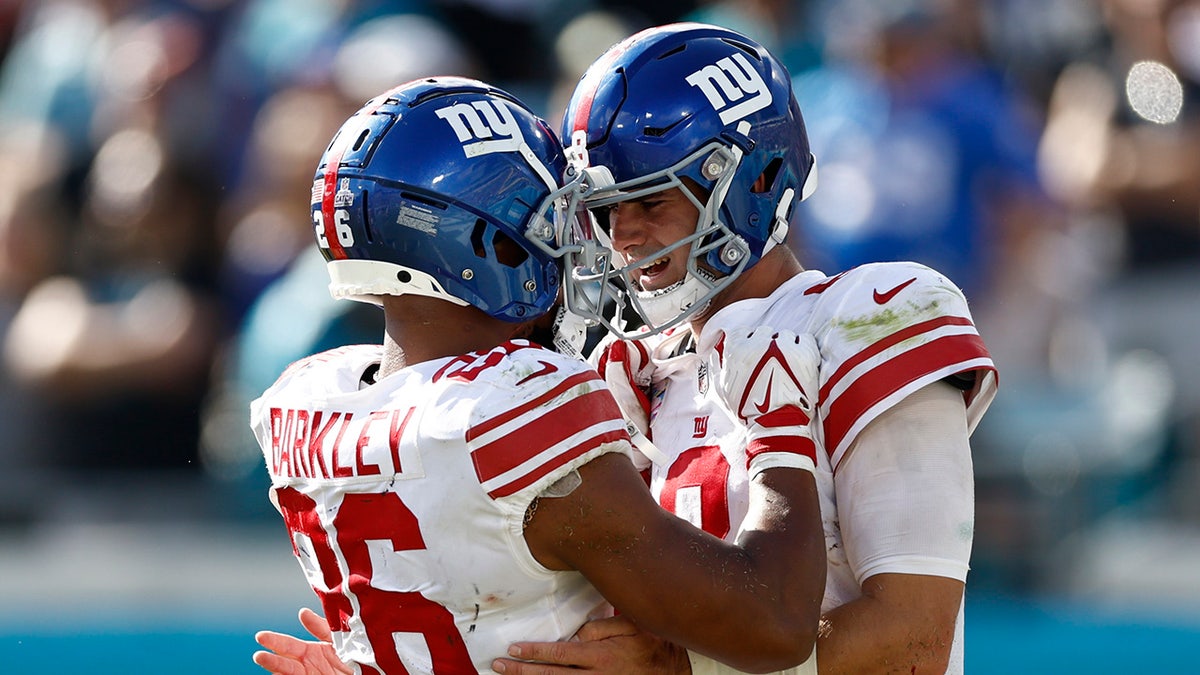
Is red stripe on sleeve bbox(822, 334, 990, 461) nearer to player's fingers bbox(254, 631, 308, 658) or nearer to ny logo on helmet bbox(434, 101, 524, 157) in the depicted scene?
ny logo on helmet bbox(434, 101, 524, 157)

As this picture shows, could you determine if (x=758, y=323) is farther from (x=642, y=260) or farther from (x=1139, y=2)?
(x=1139, y=2)

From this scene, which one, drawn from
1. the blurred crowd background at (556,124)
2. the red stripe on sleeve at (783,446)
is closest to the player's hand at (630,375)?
the red stripe on sleeve at (783,446)

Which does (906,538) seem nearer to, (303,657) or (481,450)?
(481,450)

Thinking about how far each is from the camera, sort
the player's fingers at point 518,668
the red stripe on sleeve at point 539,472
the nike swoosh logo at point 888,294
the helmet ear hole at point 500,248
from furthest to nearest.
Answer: the nike swoosh logo at point 888,294 < the helmet ear hole at point 500,248 < the player's fingers at point 518,668 < the red stripe on sleeve at point 539,472

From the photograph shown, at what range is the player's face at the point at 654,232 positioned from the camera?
121 inches

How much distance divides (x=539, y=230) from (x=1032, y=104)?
4.95m

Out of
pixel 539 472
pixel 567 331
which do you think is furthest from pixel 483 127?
pixel 539 472

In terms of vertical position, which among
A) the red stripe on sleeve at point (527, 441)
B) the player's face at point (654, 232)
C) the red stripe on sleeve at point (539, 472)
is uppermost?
the player's face at point (654, 232)

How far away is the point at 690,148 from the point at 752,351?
0.47 m

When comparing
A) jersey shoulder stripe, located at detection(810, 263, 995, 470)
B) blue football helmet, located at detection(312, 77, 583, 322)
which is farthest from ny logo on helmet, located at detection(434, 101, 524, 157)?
jersey shoulder stripe, located at detection(810, 263, 995, 470)

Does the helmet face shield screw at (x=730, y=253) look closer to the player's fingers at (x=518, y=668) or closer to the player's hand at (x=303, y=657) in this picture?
the player's fingers at (x=518, y=668)

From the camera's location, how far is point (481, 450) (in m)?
2.46

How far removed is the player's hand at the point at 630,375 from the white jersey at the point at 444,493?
542 millimetres

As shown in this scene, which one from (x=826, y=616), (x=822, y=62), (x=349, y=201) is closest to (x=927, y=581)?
(x=826, y=616)
